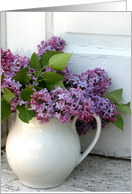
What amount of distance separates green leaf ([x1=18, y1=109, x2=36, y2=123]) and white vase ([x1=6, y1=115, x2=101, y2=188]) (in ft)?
0.12

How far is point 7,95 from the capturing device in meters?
0.60

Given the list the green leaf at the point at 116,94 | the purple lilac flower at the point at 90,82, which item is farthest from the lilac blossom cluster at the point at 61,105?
the green leaf at the point at 116,94

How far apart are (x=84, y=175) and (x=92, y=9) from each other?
1.77 feet

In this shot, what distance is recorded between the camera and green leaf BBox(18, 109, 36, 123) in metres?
0.60

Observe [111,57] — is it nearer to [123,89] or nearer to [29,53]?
[123,89]

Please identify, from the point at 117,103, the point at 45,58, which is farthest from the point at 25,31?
the point at 117,103

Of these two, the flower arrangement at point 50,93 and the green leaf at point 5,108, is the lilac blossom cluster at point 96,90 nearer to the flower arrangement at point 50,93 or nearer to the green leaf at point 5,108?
the flower arrangement at point 50,93

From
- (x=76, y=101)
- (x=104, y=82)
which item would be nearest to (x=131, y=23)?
(x=104, y=82)

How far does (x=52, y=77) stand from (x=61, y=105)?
10 cm

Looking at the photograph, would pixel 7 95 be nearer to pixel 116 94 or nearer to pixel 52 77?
pixel 52 77

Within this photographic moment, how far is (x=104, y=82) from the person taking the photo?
30.3 inches

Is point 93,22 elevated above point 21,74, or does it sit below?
above

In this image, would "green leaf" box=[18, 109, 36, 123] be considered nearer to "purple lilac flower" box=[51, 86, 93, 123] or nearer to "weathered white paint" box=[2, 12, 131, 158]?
"purple lilac flower" box=[51, 86, 93, 123]

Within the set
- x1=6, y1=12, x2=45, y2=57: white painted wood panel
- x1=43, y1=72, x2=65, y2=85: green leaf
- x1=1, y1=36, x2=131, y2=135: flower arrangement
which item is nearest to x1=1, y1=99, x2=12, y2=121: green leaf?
x1=1, y1=36, x2=131, y2=135: flower arrangement
